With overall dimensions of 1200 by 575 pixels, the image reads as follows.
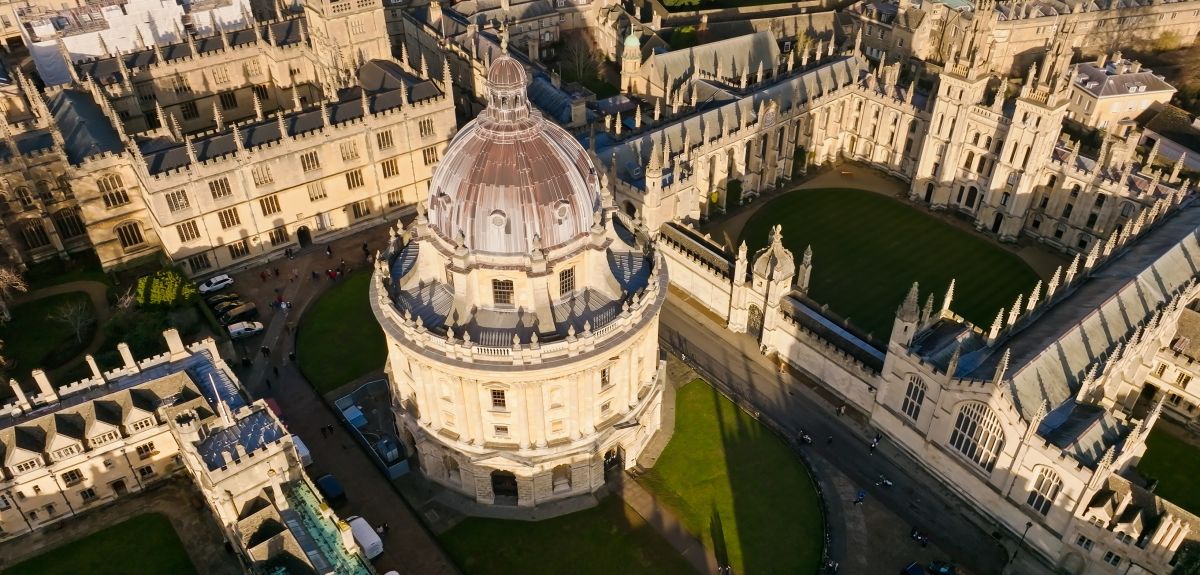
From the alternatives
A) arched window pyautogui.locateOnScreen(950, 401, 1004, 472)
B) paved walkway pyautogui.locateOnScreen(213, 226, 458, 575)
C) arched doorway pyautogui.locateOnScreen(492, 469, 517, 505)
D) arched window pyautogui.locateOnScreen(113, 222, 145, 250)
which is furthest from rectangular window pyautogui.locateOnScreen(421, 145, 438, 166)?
arched window pyautogui.locateOnScreen(950, 401, 1004, 472)

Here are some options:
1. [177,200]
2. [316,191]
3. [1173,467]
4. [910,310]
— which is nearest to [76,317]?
[177,200]

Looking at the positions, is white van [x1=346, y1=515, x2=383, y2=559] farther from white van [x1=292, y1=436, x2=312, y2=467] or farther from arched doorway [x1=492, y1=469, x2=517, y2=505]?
arched doorway [x1=492, y1=469, x2=517, y2=505]

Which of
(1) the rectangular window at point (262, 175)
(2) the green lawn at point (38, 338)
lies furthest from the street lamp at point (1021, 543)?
(2) the green lawn at point (38, 338)

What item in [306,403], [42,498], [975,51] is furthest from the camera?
[975,51]

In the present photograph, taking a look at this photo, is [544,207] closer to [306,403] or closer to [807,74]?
[306,403]

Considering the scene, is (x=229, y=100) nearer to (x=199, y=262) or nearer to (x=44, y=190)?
(x=44, y=190)

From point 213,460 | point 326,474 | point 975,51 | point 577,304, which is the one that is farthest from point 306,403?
point 975,51

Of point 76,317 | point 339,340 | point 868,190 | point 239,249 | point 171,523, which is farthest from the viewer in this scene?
point 868,190
